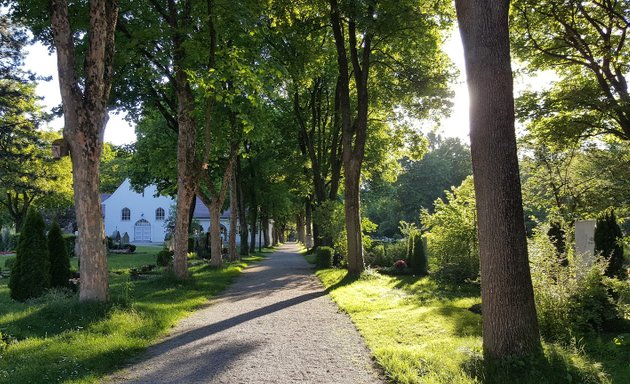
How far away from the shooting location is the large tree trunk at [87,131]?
28.6 ft

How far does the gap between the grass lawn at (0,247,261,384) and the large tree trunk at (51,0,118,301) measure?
2.12 feet

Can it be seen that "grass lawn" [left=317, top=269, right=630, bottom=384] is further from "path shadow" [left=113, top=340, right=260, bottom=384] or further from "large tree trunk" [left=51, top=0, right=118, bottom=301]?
"large tree trunk" [left=51, top=0, right=118, bottom=301]

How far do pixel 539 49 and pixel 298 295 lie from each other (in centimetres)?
1137

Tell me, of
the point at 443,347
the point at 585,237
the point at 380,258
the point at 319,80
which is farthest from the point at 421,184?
the point at 443,347

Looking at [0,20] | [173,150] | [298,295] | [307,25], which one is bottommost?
[298,295]

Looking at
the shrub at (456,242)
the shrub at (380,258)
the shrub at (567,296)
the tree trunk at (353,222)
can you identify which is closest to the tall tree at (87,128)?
the shrub at (567,296)

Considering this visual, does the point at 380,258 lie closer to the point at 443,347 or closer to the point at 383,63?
the point at 383,63

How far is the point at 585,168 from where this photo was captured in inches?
708

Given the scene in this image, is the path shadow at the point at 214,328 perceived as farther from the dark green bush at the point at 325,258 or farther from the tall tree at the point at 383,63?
the dark green bush at the point at 325,258

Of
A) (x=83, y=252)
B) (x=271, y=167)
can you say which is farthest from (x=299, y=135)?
(x=83, y=252)

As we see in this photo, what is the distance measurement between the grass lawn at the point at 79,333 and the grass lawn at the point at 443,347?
3.46m

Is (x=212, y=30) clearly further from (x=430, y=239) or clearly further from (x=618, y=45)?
(x=618, y=45)

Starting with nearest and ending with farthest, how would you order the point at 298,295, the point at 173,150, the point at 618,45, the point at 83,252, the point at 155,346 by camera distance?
the point at 155,346
the point at 83,252
the point at 298,295
the point at 618,45
the point at 173,150

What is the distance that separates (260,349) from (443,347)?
100.0 inches
